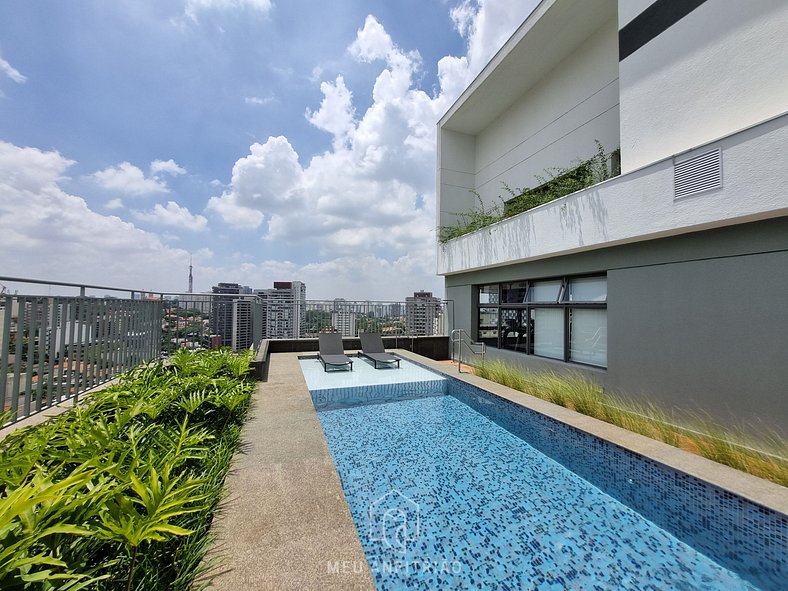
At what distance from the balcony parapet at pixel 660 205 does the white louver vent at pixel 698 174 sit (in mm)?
33

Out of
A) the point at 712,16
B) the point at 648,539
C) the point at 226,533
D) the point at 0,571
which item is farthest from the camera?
the point at 712,16

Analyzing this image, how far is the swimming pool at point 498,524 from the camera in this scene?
8.29ft

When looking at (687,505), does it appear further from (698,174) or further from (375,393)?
(375,393)

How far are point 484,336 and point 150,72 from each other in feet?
36.3

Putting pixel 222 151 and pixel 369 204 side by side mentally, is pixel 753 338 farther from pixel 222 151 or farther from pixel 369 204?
pixel 222 151

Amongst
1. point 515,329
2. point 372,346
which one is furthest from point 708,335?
point 372,346

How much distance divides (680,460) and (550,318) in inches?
200

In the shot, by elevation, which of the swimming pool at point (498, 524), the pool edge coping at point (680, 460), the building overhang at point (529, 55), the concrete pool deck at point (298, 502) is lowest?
the swimming pool at point (498, 524)

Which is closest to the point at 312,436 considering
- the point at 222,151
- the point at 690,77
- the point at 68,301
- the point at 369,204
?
the point at 68,301

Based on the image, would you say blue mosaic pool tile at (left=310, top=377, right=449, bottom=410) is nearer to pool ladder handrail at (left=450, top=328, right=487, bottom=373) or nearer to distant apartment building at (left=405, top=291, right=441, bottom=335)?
pool ladder handrail at (left=450, top=328, right=487, bottom=373)

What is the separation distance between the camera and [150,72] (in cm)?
733

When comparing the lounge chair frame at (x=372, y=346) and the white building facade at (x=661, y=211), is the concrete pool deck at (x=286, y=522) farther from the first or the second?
the lounge chair frame at (x=372, y=346)

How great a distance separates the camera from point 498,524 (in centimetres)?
310

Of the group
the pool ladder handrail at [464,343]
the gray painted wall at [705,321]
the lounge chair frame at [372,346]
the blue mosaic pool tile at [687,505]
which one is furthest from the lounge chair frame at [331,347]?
the gray painted wall at [705,321]
